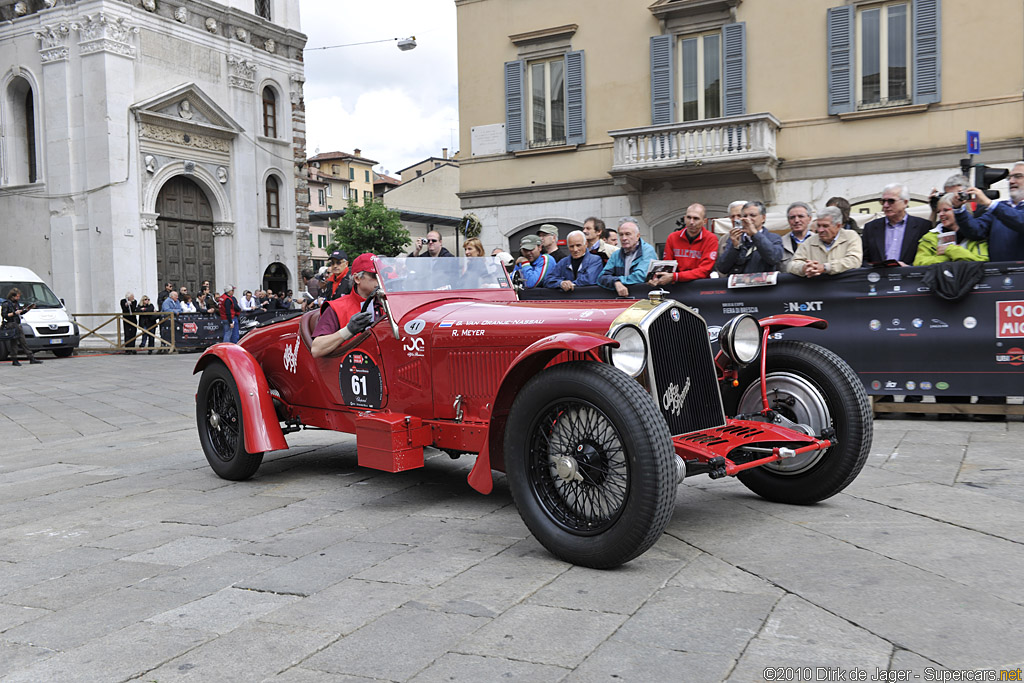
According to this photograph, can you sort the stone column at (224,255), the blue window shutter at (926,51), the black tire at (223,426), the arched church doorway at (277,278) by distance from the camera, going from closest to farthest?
the black tire at (223,426)
the blue window shutter at (926,51)
the stone column at (224,255)
the arched church doorway at (277,278)

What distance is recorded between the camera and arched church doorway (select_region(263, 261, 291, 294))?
99.9 ft

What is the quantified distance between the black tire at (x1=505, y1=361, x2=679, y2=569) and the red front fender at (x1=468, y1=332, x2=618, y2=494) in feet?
0.34

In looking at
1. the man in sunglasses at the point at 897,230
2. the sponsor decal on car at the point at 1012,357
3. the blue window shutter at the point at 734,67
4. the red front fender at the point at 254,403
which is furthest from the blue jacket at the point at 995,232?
the blue window shutter at the point at 734,67

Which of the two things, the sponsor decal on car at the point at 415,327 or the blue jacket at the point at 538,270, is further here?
the blue jacket at the point at 538,270

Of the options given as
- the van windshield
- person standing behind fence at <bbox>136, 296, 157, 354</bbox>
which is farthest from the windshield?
person standing behind fence at <bbox>136, 296, 157, 354</bbox>

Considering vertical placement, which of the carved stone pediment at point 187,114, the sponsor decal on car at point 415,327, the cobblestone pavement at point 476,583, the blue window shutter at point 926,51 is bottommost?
the cobblestone pavement at point 476,583

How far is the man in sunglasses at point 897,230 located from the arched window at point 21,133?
2517cm

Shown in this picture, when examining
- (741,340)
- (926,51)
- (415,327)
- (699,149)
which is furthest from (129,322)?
(741,340)

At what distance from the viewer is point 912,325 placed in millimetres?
7211

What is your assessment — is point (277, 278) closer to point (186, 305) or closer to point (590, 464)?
point (186, 305)

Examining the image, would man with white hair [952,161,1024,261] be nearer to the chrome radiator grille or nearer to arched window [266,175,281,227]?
the chrome radiator grille

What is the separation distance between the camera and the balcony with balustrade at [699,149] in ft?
53.9

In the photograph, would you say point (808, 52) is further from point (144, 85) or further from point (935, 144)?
point (144, 85)

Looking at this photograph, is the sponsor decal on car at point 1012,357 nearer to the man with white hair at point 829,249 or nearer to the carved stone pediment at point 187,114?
the man with white hair at point 829,249
